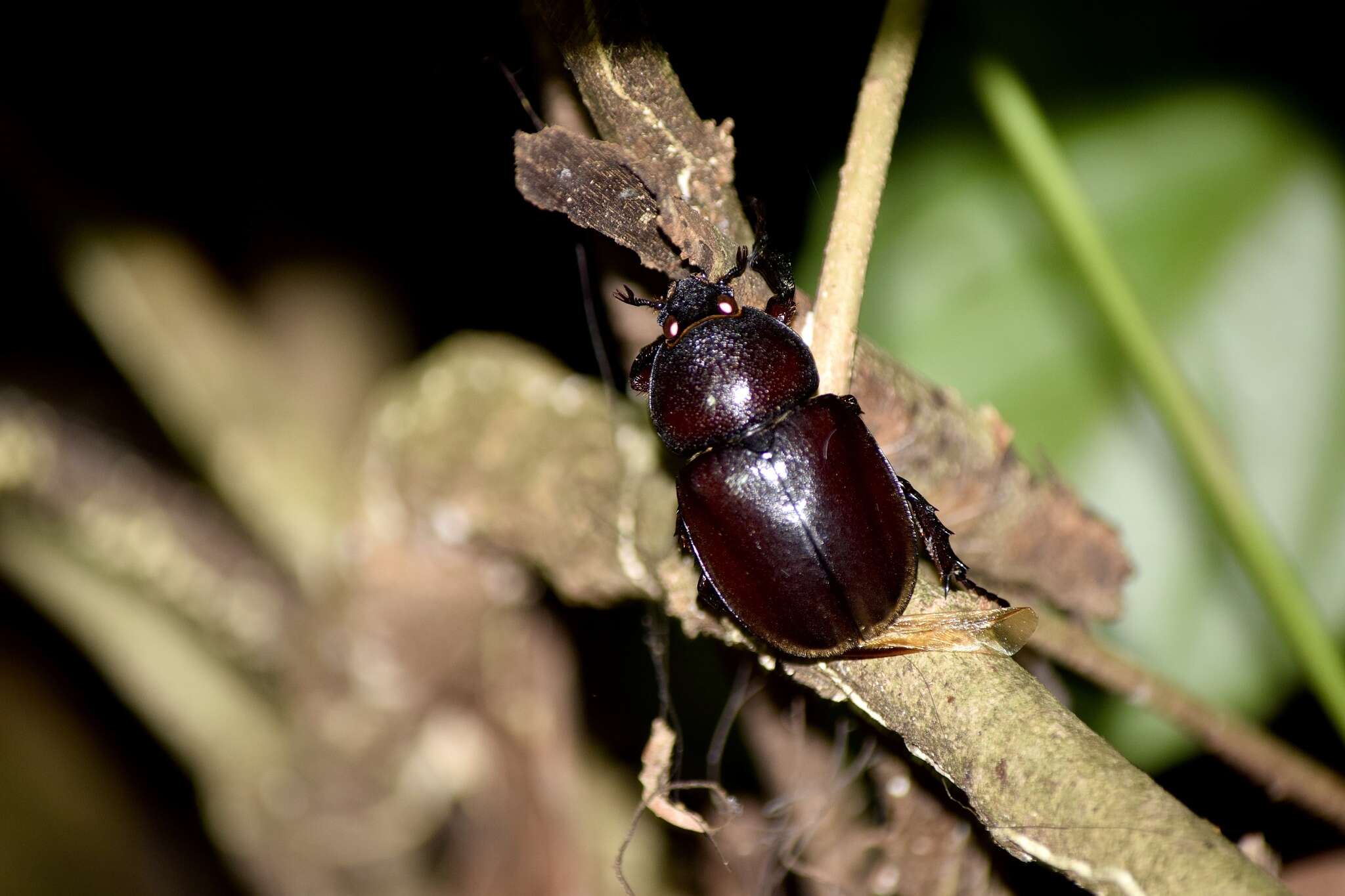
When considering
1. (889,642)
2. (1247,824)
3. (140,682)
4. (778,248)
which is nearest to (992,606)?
(889,642)

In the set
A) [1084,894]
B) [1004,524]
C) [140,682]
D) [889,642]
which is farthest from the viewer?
[140,682]

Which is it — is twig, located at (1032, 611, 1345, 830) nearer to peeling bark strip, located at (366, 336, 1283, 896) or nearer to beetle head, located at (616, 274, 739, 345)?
peeling bark strip, located at (366, 336, 1283, 896)

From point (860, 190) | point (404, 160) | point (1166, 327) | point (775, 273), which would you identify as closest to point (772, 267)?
point (775, 273)

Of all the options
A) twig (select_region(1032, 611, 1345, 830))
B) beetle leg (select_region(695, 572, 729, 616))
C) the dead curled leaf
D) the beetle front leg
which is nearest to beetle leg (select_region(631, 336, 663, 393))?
the beetle front leg

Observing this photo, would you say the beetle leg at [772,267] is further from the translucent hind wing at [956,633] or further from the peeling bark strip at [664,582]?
the translucent hind wing at [956,633]

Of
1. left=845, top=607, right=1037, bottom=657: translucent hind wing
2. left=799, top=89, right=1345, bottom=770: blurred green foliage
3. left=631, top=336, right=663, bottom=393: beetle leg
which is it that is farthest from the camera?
left=799, top=89, right=1345, bottom=770: blurred green foliage

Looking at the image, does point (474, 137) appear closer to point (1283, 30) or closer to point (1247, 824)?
point (1283, 30)

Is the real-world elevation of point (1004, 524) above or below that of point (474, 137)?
below
